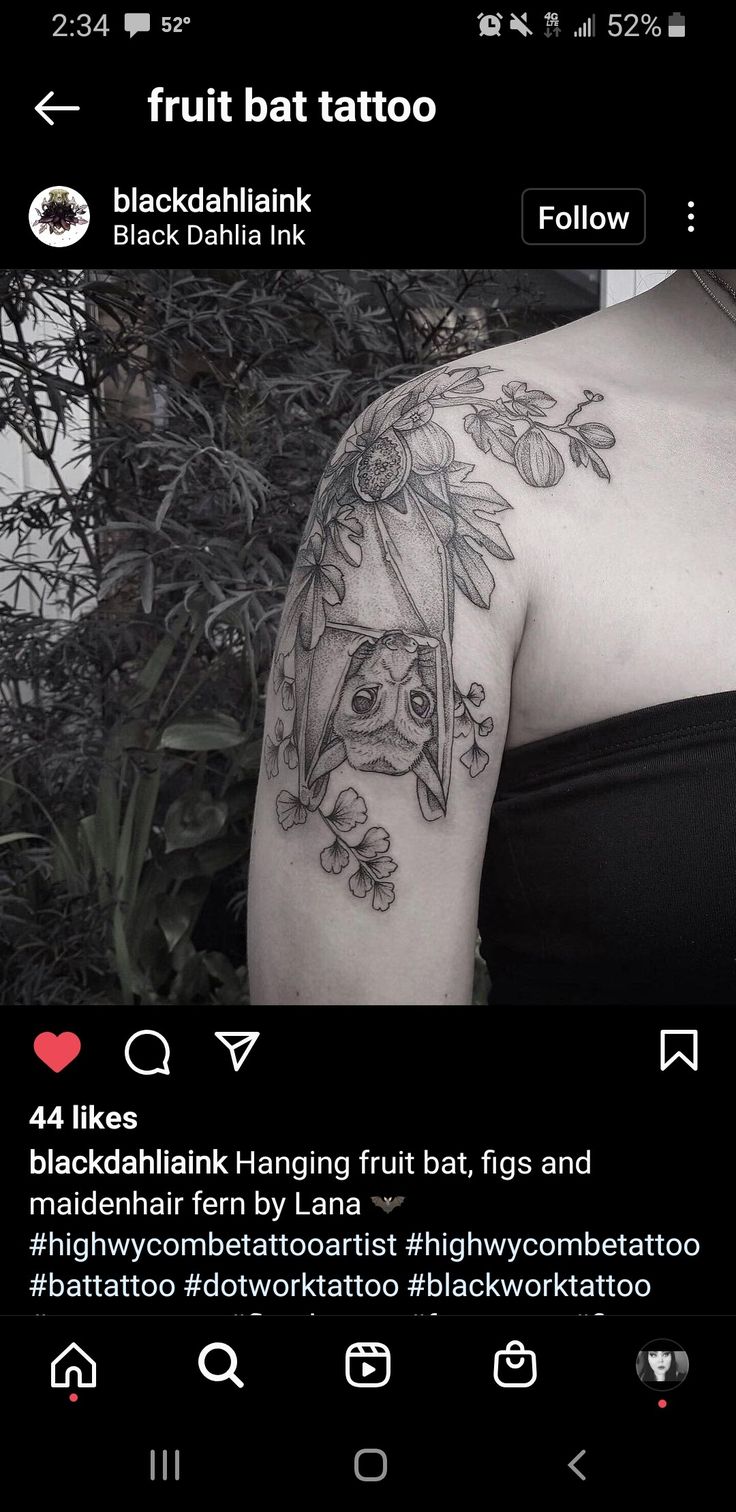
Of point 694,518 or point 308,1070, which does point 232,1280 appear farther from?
point 694,518

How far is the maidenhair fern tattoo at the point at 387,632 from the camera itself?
0.63 m

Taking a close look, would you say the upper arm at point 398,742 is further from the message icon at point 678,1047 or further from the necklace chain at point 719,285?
the necklace chain at point 719,285

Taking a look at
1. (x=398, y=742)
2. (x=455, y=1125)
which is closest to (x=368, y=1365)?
(x=455, y=1125)

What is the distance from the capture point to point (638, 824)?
2.16 feet

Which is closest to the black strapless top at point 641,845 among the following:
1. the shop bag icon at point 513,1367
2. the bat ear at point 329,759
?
the bat ear at point 329,759

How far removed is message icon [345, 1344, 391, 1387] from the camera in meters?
0.62

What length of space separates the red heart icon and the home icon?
0.55ft

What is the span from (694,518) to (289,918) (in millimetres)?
371
